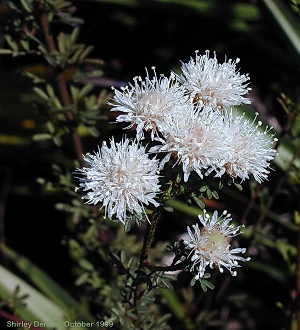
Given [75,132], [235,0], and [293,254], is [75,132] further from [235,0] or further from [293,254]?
[235,0]

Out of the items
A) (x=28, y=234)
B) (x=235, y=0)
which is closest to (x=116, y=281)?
(x=28, y=234)

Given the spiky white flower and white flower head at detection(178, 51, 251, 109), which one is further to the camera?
white flower head at detection(178, 51, 251, 109)

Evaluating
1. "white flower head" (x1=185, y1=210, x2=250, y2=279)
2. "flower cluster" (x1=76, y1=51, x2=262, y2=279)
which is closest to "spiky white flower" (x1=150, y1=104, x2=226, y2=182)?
"flower cluster" (x1=76, y1=51, x2=262, y2=279)

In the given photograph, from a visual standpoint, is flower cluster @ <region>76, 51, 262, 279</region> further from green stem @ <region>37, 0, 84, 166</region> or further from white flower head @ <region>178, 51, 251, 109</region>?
green stem @ <region>37, 0, 84, 166</region>

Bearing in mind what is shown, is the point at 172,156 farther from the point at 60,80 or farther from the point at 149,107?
the point at 60,80

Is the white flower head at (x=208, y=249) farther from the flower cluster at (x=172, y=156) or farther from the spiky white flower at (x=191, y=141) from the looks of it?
the spiky white flower at (x=191, y=141)

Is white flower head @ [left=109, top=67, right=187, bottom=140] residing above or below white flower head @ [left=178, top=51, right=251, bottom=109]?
below
